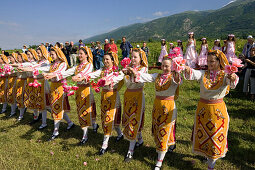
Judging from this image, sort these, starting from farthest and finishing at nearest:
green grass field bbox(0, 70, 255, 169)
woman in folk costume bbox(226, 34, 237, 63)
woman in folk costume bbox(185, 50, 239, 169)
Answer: woman in folk costume bbox(226, 34, 237, 63) → green grass field bbox(0, 70, 255, 169) → woman in folk costume bbox(185, 50, 239, 169)

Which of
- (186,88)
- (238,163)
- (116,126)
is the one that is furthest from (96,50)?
(238,163)

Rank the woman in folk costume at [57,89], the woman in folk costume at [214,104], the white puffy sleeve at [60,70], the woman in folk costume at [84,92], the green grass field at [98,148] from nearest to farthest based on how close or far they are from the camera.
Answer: the woman in folk costume at [214,104] → the green grass field at [98,148] → the white puffy sleeve at [60,70] → the woman in folk costume at [84,92] → the woman in folk costume at [57,89]

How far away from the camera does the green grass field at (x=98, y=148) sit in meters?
3.70

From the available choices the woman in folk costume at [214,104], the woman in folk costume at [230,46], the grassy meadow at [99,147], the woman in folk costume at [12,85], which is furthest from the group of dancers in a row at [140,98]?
the woman in folk costume at [230,46]

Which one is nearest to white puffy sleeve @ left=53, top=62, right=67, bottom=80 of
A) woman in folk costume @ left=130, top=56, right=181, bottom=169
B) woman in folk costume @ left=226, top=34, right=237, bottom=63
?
woman in folk costume @ left=130, top=56, right=181, bottom=169

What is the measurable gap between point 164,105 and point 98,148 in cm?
223

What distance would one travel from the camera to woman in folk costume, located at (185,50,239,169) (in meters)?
2.91

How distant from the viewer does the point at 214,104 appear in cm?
295

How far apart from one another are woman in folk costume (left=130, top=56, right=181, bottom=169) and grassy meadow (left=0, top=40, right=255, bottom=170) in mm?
675

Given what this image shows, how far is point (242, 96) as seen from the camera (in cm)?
737

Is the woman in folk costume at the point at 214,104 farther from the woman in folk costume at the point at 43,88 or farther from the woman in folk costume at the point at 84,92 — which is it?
the woman in folk costume at the point at 43,88

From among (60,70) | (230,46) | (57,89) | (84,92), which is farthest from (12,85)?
(230,46)

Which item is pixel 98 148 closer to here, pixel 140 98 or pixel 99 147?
pixel 99 147

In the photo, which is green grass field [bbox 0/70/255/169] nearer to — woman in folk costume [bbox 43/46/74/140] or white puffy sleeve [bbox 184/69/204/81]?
woman in folk costume [bbox 43/46/74/140]
